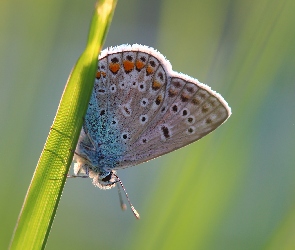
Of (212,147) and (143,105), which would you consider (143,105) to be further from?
(212,147)

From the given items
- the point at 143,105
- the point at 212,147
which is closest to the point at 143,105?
the point at 143,105

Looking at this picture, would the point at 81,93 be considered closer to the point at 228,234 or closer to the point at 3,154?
the point at 3,154

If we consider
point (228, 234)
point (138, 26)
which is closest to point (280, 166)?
point (228, 234)

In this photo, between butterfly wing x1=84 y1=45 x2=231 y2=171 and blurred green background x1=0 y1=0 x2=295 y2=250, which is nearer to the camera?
blurred green background x1=0 y1=0 x2=295 y2=250

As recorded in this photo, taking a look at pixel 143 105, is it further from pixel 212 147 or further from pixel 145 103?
pixel 212 147

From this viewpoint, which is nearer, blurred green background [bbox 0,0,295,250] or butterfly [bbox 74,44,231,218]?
blurred green background [bbox 0,0,295,250]

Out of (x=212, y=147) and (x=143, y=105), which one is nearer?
(x=212, y=147)

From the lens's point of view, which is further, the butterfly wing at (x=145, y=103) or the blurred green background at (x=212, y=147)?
the butterfly wing at (x=145, y=103)

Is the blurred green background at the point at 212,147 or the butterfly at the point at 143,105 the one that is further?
the butterfly at the point at 143,105

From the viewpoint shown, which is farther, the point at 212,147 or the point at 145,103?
the point at 145,103
